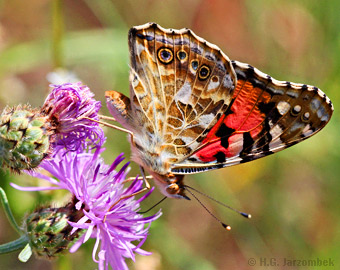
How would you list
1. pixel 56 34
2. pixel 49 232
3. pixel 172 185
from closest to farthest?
pixel 49 232 → pixel 172 185 → pixel 56 34

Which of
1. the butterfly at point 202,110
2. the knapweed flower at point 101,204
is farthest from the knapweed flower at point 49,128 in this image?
the butterfly at point 202,110

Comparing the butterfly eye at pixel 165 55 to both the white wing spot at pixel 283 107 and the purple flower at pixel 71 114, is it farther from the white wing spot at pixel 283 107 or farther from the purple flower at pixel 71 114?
the white wing spot at pixel 283 107

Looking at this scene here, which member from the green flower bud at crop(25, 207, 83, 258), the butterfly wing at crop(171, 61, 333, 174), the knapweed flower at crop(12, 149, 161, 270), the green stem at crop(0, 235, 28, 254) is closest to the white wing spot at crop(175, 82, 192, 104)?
the butterfly wing at crop(171, 61, 333, 174)

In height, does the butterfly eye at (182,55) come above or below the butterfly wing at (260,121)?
above

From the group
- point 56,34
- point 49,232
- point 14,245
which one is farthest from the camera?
point 56,34

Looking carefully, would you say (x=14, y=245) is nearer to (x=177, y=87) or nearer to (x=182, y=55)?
(x=177, y=87)

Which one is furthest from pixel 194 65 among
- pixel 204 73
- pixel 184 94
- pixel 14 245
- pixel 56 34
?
pixel 56 34
